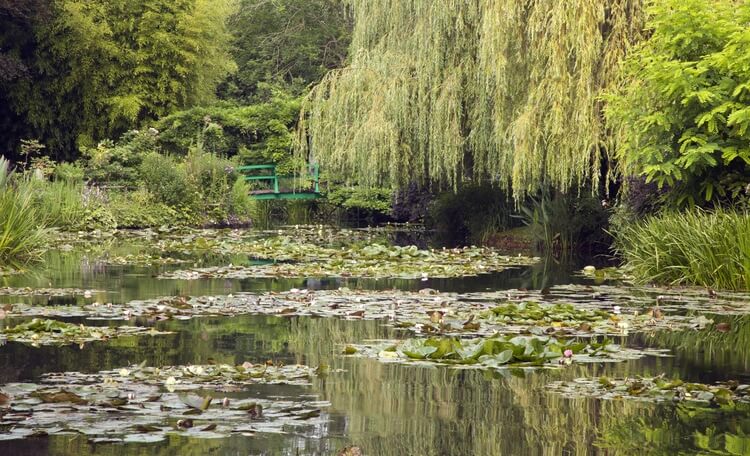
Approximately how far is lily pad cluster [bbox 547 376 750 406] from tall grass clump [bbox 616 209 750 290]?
20.9ft

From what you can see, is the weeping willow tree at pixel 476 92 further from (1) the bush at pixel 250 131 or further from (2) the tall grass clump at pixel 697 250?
(1) the bush at pixel 250 131

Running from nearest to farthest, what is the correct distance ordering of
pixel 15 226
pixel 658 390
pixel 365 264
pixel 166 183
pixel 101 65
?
pixel 658 390 → pixel 15 226 → pixel 365 264 → pixel 166 183 → pixel 101 65

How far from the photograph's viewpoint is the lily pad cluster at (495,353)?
818 cm

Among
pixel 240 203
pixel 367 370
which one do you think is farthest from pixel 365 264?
pixel 240 203

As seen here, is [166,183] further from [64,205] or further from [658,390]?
[658,390]

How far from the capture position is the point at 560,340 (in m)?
9.14

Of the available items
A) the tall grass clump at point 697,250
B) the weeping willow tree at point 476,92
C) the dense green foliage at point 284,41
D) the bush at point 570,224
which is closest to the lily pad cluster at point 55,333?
the tall grass clump at point 697,250

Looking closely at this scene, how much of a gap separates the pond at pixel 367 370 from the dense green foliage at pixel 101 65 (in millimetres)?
22698

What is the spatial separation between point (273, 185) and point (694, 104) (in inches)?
980

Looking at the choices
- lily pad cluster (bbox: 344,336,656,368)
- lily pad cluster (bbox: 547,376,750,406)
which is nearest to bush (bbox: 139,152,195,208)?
lily pad cluster (bbox: 344,336,656,368)

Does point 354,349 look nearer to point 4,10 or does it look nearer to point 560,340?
point 560,340

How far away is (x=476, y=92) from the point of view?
22.0 metres

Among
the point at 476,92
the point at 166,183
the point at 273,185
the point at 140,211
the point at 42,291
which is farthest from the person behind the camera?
the point at 273,185

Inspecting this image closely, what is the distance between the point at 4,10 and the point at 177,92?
6111 mm
